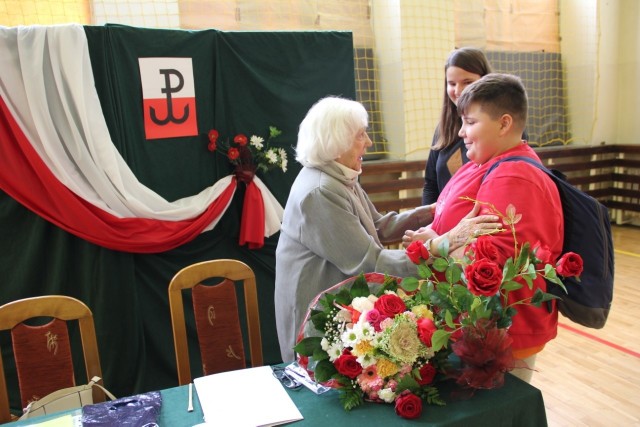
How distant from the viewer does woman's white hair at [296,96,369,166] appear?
5.85 ft

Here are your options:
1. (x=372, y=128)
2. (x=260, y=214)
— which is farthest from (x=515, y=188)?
(x=372, y=128)

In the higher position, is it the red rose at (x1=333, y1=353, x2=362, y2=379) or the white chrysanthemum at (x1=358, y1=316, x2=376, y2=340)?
the white chrysanthemum at (x1=358, y1=316, x2=376, y2=340)

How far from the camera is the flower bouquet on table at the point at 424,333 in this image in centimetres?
121

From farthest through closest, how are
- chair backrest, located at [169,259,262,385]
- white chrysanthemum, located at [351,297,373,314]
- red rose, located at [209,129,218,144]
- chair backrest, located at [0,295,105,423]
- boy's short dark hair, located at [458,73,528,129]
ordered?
1. red rose, located at [209,129,218,144]
2. chair backrest, located at [169,259,262,385]
3. chair backrest, located at [0,295,105,423]
4. boy's short dark hair, located at [458,73,528,129]
5. white chrysanthemum, located at [351,297,373,314]

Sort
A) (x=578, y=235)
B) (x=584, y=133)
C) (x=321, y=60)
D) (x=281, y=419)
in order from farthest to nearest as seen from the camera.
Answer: (x=584, y=133) < (x=321, y=60) < (x=578, y=235) < (x=281, y=419)

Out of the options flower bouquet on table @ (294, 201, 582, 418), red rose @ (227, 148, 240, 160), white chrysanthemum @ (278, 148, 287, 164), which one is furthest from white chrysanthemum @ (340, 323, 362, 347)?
white chrysanthemum @ (278, 148, 287, 164)

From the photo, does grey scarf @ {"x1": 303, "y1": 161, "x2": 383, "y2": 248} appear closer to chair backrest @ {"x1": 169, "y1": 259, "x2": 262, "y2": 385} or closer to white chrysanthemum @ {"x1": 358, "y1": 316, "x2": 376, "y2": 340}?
chair backrest @ {"x1": 169, "y1": 259, "x2": 262, "y2": 385}

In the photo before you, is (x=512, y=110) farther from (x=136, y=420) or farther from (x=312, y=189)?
(x=136, y=420)

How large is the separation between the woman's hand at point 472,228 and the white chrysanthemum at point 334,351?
17.4 inches

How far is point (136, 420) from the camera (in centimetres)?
135

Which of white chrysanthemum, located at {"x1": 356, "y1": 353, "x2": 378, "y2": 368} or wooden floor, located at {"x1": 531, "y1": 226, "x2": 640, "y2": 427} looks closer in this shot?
white chrysanthemum, located at {"x1": 356, "y1": 353, "x2": 378, "y2": 368}

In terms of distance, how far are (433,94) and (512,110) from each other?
10.8 ft

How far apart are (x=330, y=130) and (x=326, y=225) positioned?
0.34m

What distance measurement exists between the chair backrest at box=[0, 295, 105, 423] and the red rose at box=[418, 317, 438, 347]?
1126 millimetres
